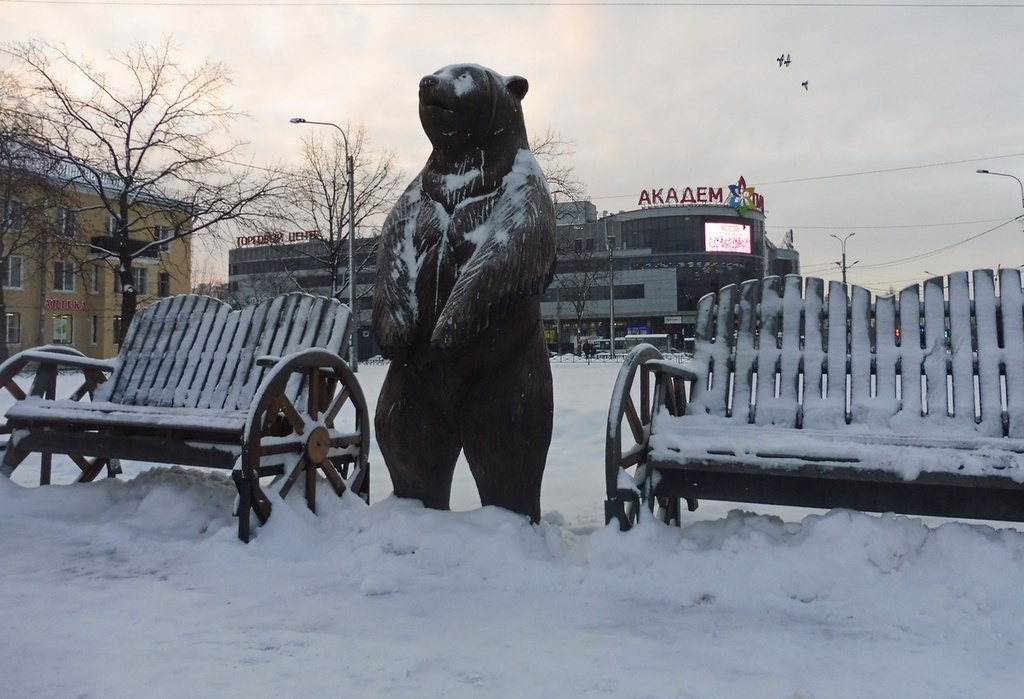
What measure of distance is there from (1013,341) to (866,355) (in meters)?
0.61

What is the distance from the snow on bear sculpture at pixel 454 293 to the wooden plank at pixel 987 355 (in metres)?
1.93

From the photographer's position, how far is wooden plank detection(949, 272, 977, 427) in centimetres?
338

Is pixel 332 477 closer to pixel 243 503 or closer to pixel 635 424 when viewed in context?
pixel 243 503

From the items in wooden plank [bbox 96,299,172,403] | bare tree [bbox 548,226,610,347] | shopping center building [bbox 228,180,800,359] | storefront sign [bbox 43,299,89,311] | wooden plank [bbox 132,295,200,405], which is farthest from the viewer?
shopping center building [bbox 228,180,800,359]

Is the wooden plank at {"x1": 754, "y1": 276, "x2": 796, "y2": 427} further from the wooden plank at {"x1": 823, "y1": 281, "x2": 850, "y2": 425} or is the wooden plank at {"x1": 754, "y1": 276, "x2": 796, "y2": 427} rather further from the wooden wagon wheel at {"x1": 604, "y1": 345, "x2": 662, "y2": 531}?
the wooden wagon wheel at {"x1": 604, "y1": 345, "x2": 662, "y2": 531}

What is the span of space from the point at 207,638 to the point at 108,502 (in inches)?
95.2

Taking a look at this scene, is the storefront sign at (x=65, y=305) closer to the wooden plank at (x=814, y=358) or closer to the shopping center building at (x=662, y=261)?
the shopping center building at (x=662, y=261)

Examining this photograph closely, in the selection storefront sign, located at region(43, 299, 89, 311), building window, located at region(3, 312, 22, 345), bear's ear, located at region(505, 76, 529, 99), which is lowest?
bear's ear, located at region(505, 76, 529, 99)

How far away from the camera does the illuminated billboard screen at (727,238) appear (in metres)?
58.8

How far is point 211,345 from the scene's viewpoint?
5023mm

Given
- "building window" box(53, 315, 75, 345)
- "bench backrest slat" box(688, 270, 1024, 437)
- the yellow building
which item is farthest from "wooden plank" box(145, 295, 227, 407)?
"building window" box(53, 315, 75, 345)

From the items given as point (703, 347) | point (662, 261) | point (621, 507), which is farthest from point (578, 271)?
point (621, 507)

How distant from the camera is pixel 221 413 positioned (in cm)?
425

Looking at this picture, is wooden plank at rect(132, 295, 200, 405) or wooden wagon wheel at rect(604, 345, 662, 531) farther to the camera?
wooden plank at rect(132, 295, 200, 405)
